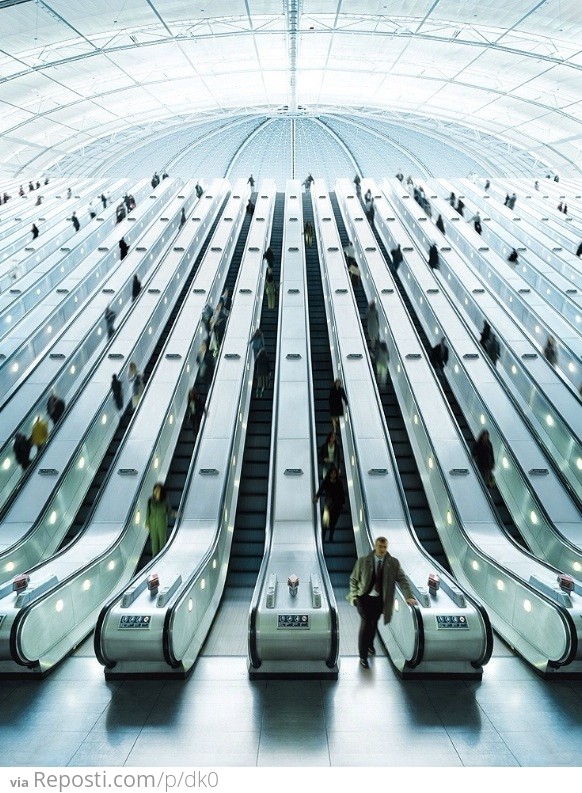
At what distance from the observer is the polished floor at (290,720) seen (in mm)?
4801

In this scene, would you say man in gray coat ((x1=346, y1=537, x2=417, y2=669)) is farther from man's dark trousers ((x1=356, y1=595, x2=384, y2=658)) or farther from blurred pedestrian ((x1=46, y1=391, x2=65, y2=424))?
blurred pedestrian ((x1=46, y1=391, x2=65, y2=424))

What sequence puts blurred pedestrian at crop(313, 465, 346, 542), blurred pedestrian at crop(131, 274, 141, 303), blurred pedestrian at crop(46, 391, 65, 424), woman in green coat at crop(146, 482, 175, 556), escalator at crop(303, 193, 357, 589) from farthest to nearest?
blurred pedestrian at crop(131, 274, 141, 303), blurred pedestrian at crop(46, 391, 65, 424), escalator at crop(303, 193, 357, 589), blurred pedestrian at crop(313, 465, 346, 542), woman in green coat at crop(146, 482, 175, 556)

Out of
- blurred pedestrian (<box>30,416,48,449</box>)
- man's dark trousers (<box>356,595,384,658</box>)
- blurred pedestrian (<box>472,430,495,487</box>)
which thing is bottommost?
man's dark trousers (<box>356,595,384,658</box>)

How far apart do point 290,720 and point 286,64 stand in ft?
130

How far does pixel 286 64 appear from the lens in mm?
36656

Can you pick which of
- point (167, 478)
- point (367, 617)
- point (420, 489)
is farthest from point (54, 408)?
point (367, 617)

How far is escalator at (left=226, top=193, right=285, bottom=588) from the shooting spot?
30.9ft

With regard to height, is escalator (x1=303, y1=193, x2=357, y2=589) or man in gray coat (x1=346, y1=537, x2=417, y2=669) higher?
escalator (x1=303, y1=193, x2=357, y2=589)

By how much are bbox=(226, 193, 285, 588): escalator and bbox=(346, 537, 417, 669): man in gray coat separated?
297cm

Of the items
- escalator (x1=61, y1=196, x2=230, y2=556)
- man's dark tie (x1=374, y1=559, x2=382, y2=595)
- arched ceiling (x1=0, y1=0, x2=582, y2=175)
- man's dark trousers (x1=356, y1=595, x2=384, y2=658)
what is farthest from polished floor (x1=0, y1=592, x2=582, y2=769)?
arched ceiling (x1=0, y1=0, x2=582, y2=175)

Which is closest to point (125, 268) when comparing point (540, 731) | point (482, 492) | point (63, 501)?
point (63, 501)

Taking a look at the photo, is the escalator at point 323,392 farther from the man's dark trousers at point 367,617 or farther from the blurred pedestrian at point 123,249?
the blurred pedestrian at point 123,249

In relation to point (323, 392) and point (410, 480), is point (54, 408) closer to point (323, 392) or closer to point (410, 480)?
point (323, 392)

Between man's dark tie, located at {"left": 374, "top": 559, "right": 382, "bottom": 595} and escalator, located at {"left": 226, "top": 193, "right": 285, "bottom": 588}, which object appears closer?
man's dark tie, located at {"left": 374, "top": 559, "right": 382, "bottom": 595}
